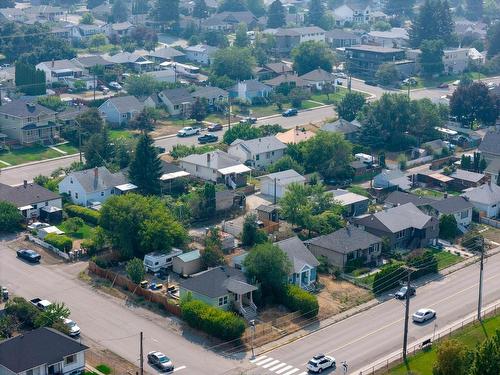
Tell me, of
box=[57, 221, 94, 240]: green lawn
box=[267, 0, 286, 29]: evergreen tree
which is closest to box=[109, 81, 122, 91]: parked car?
box=[57, 221, 94, 240]: green lawn

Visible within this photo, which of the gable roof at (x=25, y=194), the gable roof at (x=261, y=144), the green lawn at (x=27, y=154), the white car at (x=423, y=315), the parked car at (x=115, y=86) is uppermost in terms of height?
the gable roof at (x=25, y=194)

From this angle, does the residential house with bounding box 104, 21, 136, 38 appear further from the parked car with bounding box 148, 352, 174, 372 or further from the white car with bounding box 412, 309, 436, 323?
the parked car with bounding box 148, 352, 174, 372

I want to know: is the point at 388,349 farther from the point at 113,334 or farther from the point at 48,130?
the point at 48,130

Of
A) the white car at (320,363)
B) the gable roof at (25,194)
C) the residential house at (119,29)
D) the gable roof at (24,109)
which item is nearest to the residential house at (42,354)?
the white car at (320,363)

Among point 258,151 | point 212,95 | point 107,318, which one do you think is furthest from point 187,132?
point 107,318

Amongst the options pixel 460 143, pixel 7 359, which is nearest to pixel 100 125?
pixel 460 143

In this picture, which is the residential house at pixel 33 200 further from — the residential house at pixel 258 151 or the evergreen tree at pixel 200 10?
the evergreen tree at pixel 200 10
